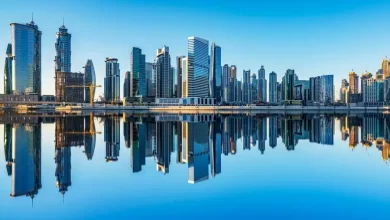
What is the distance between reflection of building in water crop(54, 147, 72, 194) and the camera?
10.6 meters

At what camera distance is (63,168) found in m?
12.9

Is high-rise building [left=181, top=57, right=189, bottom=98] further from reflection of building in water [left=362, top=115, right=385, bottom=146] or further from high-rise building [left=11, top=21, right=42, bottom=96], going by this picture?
reflection of building in water [left=362, top=115, right=385, bottom=146]

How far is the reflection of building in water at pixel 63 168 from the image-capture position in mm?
10578

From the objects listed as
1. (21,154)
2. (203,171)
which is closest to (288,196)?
(203,171)

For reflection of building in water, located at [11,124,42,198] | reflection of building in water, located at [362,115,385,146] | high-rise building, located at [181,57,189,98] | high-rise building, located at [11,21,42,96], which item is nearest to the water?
reflection of building in water, located at [11,124,42,198]

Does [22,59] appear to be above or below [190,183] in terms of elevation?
above

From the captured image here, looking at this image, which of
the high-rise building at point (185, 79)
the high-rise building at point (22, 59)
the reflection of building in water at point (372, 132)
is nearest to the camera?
the reflection of building in water at point (372, 132)

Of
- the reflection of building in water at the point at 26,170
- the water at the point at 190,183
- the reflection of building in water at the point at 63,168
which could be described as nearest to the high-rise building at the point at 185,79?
the reflection of building in water at the point at 63,168

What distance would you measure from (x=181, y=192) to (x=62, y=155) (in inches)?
355

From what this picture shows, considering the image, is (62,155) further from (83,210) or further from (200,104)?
(200,104)

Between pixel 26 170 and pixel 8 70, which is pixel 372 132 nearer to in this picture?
pixel 26 170

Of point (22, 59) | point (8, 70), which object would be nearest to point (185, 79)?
point (22, 59)

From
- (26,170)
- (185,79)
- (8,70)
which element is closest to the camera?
(26,170)

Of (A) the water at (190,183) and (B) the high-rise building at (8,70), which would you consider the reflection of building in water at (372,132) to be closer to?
(A) the water at (190,183)
